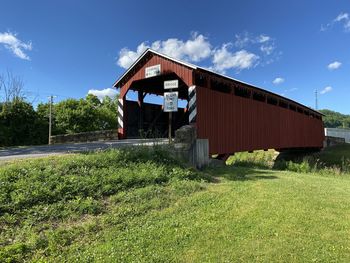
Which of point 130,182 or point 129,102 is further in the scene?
point 129,102

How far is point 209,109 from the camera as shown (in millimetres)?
11039

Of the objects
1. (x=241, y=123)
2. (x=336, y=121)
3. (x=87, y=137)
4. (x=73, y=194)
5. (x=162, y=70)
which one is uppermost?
(x=336, y=121)

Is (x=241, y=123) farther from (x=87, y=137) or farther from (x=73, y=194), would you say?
(x=73, y=194)

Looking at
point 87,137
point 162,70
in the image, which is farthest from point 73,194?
point 87,137

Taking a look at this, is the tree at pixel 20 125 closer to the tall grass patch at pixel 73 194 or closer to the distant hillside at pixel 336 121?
the tall grass patch at pixel 73 194

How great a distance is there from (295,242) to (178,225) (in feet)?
5.11

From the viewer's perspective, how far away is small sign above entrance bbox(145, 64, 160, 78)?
11875mm

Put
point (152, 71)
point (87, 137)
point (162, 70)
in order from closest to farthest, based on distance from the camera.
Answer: point (162, 70) → point (152, 71) → point (87, 137)

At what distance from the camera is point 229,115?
12227 millimetres

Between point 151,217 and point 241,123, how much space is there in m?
9.21

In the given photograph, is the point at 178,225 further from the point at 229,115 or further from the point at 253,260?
the point at 229,115

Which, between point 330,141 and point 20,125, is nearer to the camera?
point 20,125

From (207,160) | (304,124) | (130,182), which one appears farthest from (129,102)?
(304,124)

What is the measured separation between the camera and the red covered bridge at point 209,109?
1073cm
